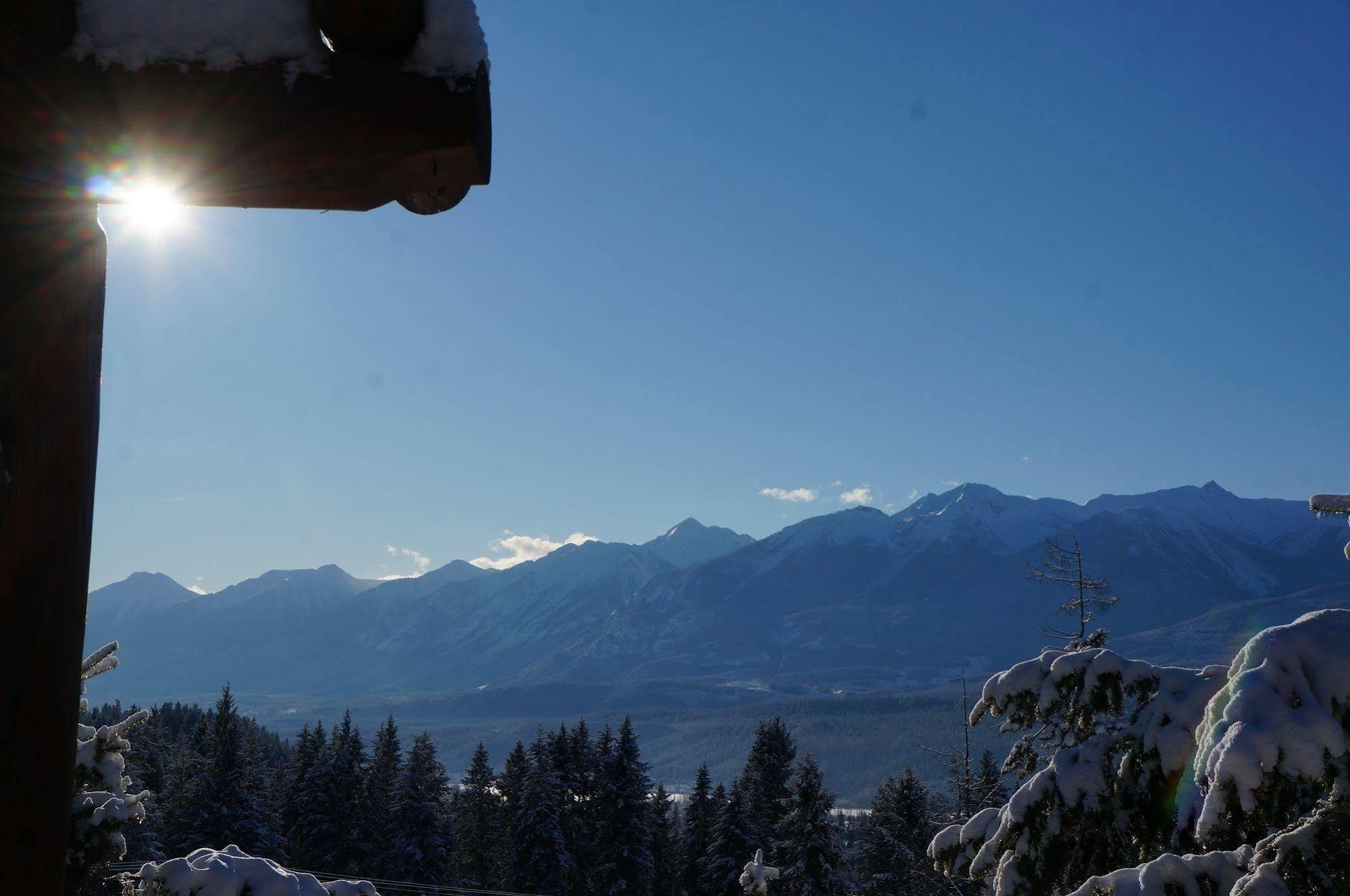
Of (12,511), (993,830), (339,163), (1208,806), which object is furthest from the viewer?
(993,830)

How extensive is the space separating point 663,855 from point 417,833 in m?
12.8

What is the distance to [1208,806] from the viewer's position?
3.29 m

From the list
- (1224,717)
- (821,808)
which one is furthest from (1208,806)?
(821,808)

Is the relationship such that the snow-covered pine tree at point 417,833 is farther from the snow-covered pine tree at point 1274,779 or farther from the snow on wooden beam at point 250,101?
the snow on wooden beam at point 250,101

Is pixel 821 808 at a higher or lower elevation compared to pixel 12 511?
lower

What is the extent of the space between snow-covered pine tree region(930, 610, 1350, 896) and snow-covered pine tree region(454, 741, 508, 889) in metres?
41.7

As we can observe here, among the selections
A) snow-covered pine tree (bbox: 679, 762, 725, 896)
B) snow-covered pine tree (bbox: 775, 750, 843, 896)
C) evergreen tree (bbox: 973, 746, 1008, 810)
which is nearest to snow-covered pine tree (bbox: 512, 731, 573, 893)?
snow-covered pine tree (bbox: 679, 762, 725, 896)

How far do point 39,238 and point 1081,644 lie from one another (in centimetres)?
1862

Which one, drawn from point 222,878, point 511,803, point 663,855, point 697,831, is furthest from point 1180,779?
point 663,855

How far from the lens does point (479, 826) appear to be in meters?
48.5

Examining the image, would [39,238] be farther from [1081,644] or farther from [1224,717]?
[1081,644]

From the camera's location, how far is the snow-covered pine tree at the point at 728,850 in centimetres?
3553

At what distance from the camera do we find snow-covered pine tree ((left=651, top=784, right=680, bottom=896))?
44844mm

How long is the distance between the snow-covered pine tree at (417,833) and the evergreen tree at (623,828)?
23.9ft
